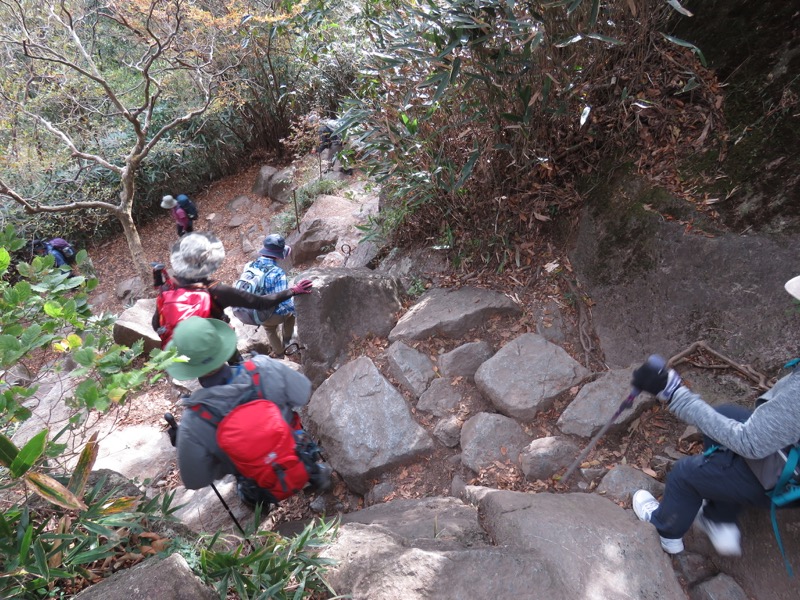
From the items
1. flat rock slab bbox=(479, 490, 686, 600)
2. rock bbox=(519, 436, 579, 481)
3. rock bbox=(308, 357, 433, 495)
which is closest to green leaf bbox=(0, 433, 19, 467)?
flat rock slab bbox=(479, 490, 686, 600)

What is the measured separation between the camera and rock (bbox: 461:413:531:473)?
10.5 ft

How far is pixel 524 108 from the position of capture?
148 inches

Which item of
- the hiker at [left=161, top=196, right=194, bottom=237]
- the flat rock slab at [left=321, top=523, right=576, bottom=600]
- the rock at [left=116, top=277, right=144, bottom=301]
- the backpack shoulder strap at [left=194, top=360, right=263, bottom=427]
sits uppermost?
the hiker at [left=161, top=196, right=194, bottom=237]

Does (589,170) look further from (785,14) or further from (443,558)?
(443,558)

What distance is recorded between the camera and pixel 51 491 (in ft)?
5.47

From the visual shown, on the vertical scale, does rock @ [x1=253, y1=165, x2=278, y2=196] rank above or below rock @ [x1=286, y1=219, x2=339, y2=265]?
above

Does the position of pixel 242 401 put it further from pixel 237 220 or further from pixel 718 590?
pixel 237 220

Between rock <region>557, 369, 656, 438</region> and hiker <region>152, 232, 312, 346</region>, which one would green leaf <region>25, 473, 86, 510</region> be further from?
rock <region>557, 369, 656, 438</region>

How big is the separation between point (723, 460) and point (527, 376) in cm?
154

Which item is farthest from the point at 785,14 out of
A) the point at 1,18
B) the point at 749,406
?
the point at 1,18

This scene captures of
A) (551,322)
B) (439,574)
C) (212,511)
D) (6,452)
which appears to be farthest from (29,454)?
(551,322)

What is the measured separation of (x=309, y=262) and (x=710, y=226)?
641cm

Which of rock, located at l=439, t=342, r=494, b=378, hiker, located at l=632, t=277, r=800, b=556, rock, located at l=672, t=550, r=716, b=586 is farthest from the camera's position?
rock, located at l=439, t=342, r=494, b=378

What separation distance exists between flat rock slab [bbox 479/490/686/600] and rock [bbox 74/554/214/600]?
1.45 metres
